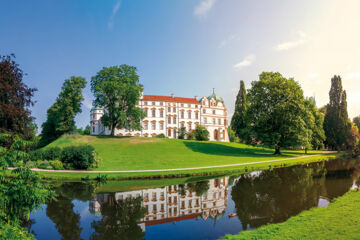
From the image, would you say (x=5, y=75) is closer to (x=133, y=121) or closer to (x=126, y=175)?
(x=126, y=175)

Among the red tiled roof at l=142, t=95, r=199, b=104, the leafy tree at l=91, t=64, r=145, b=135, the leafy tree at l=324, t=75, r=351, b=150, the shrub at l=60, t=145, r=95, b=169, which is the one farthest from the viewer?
the red tiled roof at l=142, t=95, r=199, b=104

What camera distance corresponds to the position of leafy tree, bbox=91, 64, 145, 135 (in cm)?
4703

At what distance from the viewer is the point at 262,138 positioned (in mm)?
40500

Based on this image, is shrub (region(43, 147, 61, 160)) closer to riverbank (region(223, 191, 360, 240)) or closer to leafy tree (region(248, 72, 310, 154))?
riverbank (region(223, 191, 360, 240))

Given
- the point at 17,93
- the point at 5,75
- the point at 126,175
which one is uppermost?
the point at 5,75

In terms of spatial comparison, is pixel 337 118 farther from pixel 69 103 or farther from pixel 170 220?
pixel 69 103

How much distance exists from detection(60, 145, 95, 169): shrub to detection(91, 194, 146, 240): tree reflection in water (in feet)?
43.5

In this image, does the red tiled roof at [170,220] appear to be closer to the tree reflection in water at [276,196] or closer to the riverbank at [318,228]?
the tree reflection in water at [276,196]

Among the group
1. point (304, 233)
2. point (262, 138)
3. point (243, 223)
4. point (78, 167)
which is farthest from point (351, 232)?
point (262, 138)

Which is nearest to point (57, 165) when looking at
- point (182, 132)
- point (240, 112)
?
point (182, 132)

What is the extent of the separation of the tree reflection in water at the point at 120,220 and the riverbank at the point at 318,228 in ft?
14.2

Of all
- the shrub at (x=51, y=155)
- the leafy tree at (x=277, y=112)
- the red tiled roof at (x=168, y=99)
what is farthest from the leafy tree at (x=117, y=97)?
the leafy tree at (x=277, y=112)

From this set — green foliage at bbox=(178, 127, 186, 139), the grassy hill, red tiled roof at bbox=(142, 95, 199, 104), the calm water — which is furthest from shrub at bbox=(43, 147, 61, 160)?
red tiled roof at bbox=(142, 95, 199, 104)

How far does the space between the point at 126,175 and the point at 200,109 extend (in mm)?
50607
